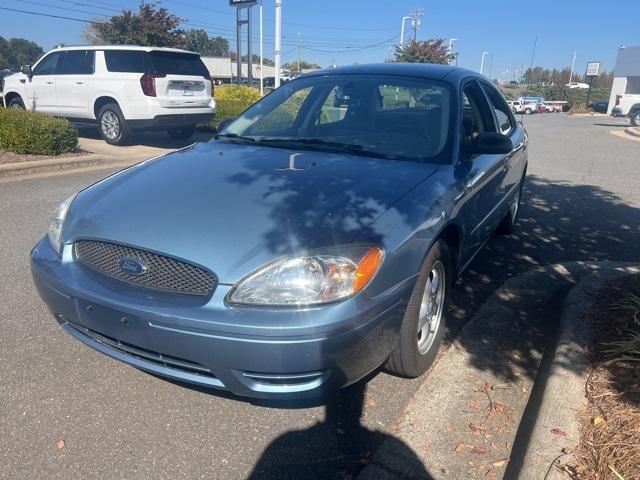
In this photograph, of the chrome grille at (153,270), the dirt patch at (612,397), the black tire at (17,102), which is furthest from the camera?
the black tire at (17,102)

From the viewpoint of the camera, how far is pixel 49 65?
11.2 m

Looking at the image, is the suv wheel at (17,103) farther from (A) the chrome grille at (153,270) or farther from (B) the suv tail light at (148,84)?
(A) the chrome grille at (153,270)

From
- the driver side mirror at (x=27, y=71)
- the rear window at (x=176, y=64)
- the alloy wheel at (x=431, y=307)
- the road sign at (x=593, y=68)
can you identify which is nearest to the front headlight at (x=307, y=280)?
the alloy wheel at (x=431, y=307)

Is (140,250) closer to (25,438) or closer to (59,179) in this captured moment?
(25,438)

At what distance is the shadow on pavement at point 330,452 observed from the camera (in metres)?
2.21

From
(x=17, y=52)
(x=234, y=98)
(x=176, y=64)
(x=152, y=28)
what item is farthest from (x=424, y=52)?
(x=17, y=52)

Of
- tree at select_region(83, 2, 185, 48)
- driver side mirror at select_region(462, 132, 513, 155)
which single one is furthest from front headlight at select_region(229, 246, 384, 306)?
tree at select_region(83, 2, 185, 48)

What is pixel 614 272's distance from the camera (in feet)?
12.7

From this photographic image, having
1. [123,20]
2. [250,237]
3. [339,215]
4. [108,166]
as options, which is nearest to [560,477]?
[339,215]

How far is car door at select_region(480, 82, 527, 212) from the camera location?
439cm

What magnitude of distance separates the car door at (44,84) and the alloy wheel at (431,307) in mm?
10907

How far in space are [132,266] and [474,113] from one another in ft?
9.28

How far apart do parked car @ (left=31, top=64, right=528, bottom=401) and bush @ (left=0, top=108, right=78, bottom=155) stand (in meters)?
6.40

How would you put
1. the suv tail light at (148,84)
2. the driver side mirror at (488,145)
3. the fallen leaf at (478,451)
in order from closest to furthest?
1. the fallen leaf at (478,451)
2. the driver side mirror at (488,145)
3. the suv tail light at (148,84)
